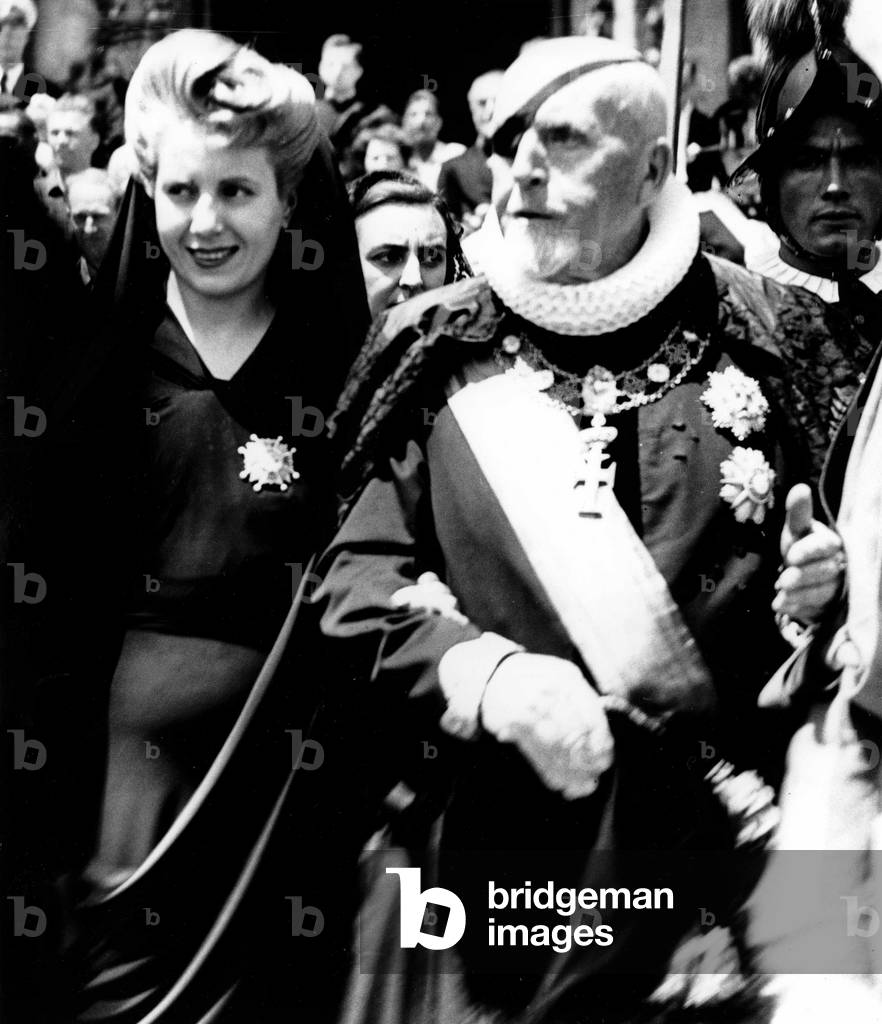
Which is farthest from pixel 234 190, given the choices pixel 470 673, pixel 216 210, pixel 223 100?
pixel 470 673

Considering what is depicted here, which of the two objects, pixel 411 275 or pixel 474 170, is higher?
pixel 474 170

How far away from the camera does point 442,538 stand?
3855 mm

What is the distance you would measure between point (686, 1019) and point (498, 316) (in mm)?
1723

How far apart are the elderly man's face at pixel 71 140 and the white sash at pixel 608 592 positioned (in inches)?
50.2

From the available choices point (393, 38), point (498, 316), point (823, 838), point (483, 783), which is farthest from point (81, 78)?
point (823, 838)

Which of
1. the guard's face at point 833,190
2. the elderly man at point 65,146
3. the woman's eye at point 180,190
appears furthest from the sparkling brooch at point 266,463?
the guard's face at point 833,190

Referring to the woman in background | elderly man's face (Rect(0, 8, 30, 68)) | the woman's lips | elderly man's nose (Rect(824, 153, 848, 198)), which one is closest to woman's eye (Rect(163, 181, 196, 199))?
the woman's lips

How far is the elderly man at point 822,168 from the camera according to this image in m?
3.93

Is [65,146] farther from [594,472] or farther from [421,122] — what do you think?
[594,472]

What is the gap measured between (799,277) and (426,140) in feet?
3.13

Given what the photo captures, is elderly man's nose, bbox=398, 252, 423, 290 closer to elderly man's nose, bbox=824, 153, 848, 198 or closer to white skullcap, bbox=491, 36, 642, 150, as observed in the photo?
white skullcap, bbox=491, 36, 642, 150

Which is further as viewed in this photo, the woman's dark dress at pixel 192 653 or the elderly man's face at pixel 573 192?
Result: the woman's dark dress at pixel 192 653

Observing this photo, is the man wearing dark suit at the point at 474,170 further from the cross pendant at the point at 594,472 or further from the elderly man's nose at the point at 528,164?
the cross pendant at the point at 594,472

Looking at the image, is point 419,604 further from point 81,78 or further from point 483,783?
point 81,78
